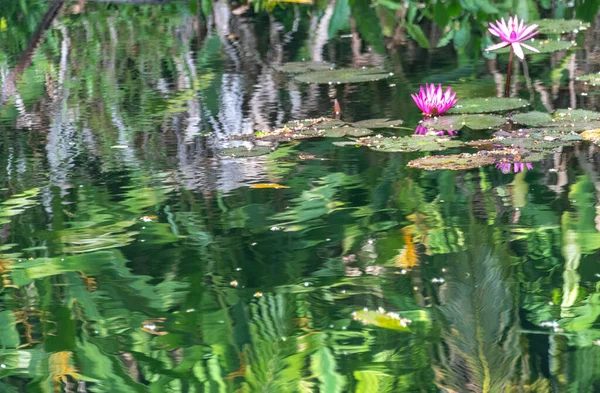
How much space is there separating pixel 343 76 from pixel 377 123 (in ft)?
2.28

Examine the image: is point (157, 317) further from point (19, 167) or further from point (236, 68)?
point (236, 68)

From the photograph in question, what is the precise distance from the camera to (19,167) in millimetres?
2355

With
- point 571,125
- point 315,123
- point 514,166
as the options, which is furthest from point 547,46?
point 514,166

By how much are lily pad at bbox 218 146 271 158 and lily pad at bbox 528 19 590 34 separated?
1803 mm

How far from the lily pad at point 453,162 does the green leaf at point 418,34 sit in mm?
1646

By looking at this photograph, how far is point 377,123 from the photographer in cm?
260

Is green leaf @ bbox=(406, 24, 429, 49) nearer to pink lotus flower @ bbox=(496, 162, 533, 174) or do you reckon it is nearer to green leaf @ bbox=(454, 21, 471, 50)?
green leaf @ bbox=(454, 21, 471, 50)

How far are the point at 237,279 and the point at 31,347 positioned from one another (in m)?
0.35

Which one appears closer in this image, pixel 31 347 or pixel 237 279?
pixel 31 347

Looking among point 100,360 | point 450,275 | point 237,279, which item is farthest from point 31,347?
point 450,275

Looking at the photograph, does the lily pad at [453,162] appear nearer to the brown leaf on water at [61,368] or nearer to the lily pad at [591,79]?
the lily pad at [591,79]

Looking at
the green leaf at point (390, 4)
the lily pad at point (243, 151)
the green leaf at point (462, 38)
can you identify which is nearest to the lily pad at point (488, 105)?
the lily pad at point (243, 151)

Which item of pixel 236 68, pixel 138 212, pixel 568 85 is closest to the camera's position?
pixel 138 212

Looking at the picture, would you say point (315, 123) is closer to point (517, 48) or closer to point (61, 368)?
point (517, 48)
